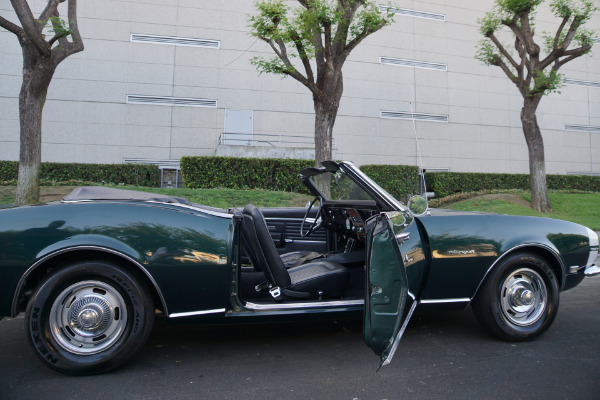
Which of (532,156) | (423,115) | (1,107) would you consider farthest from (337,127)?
(1,107)

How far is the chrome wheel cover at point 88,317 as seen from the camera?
270 cm

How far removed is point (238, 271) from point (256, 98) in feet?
52.8

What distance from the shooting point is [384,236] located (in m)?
2.42

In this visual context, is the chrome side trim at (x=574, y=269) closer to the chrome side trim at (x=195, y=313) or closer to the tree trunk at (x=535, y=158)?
the chrome side trim at (x=195, y=313)

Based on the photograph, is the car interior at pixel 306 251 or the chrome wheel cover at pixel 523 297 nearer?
the car interior at pixel 306 251

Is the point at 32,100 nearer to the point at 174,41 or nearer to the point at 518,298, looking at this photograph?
the point at 174,41

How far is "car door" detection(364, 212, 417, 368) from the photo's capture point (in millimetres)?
2316

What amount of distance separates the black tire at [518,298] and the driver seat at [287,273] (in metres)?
1.14

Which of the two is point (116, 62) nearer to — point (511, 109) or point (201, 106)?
point (201, 106)

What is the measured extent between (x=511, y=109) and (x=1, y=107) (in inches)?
904

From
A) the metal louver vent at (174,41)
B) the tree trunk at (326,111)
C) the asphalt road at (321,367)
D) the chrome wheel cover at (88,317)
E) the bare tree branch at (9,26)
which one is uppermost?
the metal louver vent at (174,41)

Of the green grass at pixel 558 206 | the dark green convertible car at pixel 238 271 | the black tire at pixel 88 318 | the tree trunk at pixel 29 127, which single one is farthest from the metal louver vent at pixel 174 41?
the black tire at pixel 88 318

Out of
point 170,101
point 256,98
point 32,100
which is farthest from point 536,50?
point 32,100

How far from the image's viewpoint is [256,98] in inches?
717
